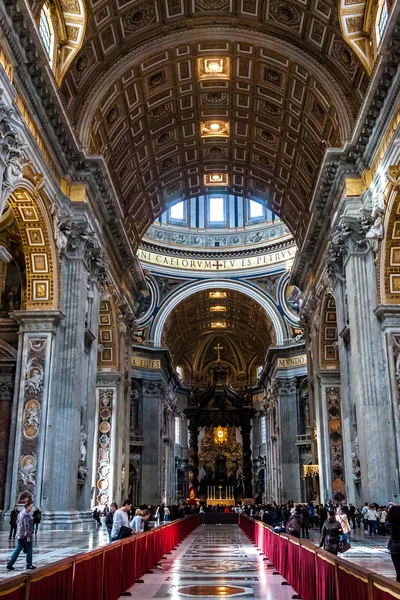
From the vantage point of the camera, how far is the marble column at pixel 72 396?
15875 millimetres

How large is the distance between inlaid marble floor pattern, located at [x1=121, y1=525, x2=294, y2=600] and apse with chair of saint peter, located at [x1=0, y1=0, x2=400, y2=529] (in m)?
4.77

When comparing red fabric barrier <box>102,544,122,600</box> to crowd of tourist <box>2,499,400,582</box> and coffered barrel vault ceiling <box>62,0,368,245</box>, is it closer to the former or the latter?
crowd of tourist <box>2,499,400,582</box>

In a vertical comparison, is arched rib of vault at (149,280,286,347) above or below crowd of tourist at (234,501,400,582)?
above

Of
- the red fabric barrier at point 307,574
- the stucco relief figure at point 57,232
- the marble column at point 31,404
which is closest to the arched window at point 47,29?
the stucco relief figure at point 57,232

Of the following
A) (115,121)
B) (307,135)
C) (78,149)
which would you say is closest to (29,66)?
(78,149)

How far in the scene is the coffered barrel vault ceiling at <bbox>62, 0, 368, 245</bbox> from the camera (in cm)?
1881

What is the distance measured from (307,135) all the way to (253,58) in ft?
11.1

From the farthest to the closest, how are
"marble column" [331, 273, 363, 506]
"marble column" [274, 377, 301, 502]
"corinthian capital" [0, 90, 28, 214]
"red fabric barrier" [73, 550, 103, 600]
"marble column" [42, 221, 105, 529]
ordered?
1. "marble column" [274, 377, 301, 502]
2. "marble column" [331, 273, 363, 506]
3. "marble column" [42, 221, 105, 529]
4. "corinthian capital" [0, 90, 28, 214]
5. "red fabric barrier" [73, 550, 103, 600]

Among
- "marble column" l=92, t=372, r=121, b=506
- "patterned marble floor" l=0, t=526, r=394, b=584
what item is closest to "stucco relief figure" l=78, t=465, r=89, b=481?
"patterned marble floor" l=0, t=526, r=394, b=584

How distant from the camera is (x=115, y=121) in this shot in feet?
71.4

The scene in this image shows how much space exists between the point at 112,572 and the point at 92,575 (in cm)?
108

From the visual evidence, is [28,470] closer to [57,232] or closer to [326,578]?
[57,232]

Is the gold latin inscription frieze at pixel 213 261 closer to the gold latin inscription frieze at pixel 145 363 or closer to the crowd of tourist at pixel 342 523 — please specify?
the gold latin inscription frieze at pixel 145 363

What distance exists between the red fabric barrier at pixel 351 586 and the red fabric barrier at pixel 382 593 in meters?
0.20
